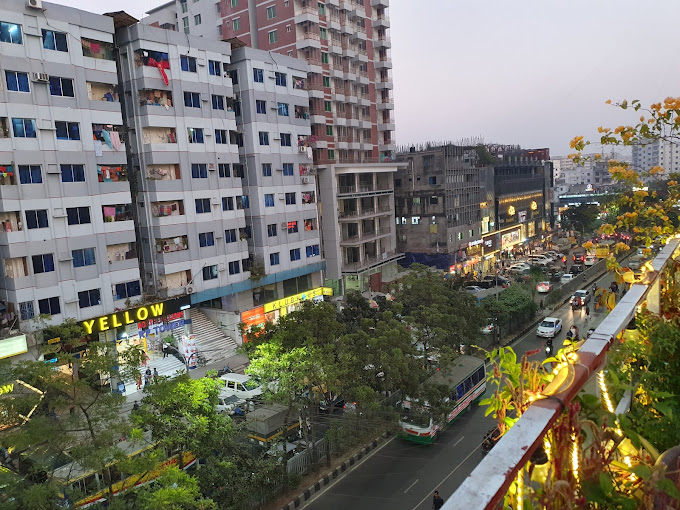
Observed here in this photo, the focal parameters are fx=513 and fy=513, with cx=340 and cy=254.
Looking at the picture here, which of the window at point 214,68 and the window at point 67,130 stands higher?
the window at point 214,68

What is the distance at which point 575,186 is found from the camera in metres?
136

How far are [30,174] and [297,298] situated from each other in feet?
63.6

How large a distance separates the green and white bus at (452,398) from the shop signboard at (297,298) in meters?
16.0

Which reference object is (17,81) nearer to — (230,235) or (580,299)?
(230,235)

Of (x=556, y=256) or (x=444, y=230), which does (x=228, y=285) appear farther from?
(x=556, y=256)

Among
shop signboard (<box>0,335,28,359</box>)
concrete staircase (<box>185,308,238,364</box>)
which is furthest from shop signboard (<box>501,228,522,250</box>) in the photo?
shop signboard (<box>0,335,28,359</box>)

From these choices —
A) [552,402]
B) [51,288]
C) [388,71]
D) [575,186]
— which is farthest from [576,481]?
[575,186]

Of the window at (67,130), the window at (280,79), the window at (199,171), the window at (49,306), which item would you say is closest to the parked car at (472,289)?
the window at (280,79)

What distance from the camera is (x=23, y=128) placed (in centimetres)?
2414


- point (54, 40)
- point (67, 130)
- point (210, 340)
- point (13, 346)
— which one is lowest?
point (210, 340)

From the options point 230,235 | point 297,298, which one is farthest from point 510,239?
point 230,235

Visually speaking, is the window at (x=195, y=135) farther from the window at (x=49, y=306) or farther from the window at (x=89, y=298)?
the window at (x=49, y=306)

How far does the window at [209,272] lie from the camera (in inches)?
1273

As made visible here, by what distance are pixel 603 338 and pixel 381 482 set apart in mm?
16804
